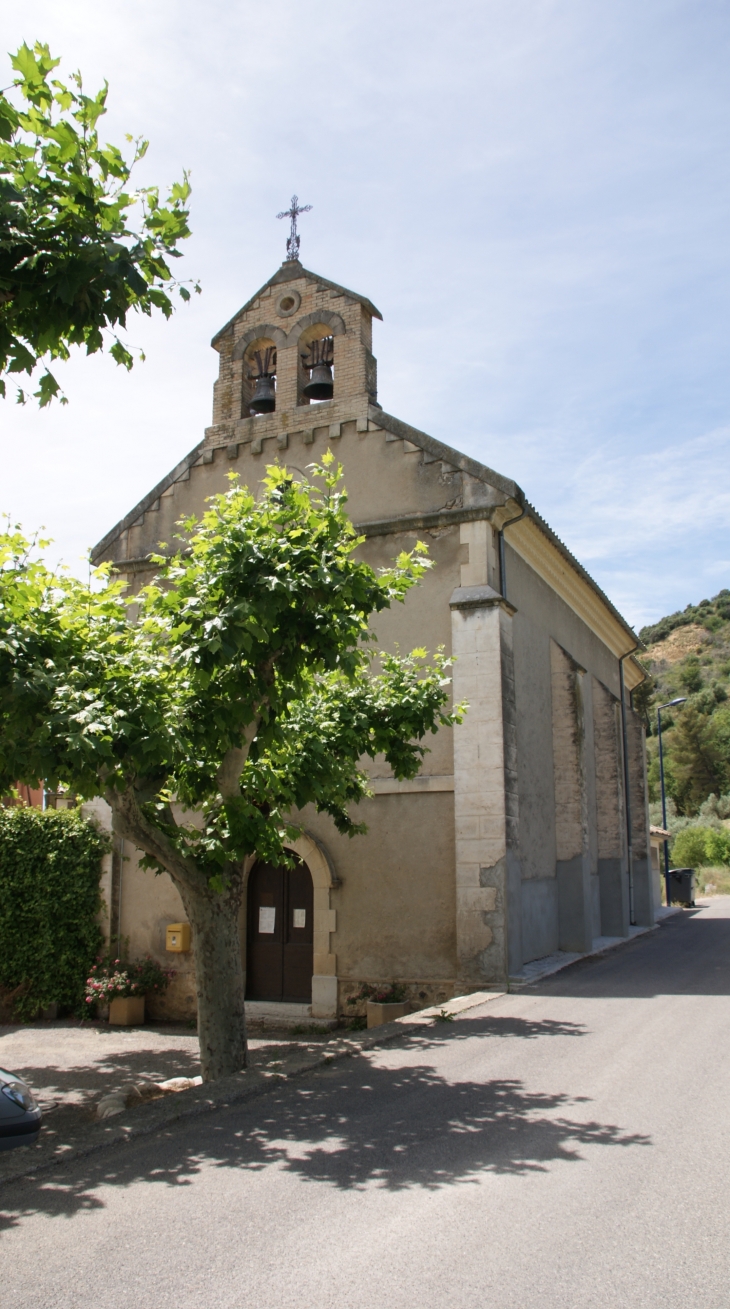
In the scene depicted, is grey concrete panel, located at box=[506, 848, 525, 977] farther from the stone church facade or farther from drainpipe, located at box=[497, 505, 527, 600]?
drainpipe, located at box=[497, 505, 527, 600]

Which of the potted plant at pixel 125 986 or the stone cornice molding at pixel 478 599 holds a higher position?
the stone cornice molding at pixel 478 599

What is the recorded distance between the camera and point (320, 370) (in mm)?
13859

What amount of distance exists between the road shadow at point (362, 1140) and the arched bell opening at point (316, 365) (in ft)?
32.3

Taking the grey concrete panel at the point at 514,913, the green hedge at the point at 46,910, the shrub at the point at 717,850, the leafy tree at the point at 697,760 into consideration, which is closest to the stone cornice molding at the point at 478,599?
the grey concrete panel at the point at 514,913

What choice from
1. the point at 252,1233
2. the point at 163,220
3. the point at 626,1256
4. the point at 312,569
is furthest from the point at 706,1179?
the point at 163,220

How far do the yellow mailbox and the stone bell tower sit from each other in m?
7.09

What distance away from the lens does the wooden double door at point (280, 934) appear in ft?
42.9

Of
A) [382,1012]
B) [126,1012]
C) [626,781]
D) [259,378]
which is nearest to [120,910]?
[126,1012]

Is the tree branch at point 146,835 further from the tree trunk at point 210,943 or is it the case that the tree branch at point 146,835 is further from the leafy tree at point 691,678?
the leafy tree at point 691,678

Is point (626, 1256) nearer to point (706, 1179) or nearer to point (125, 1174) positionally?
point (706, 1179)

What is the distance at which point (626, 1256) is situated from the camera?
3.80 metres

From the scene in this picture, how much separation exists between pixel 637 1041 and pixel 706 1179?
3.57 metres

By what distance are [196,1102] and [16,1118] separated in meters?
1.22

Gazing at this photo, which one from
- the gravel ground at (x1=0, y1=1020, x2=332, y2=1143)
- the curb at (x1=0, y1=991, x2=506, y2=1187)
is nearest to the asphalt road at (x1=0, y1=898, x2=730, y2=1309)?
the curb at (x1=0, y1=991, x2=506, y2=1187)
